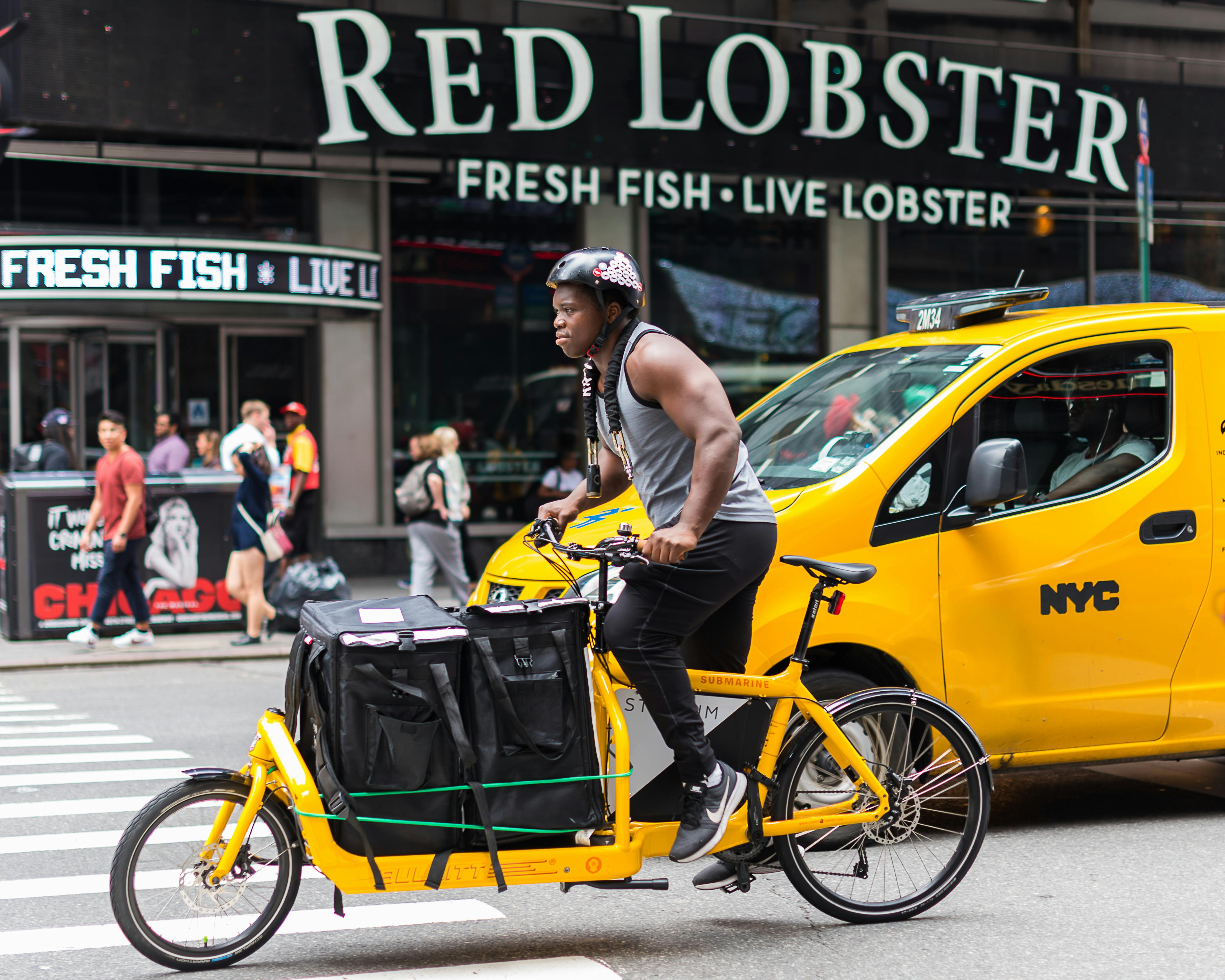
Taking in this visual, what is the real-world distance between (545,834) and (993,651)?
2.28m

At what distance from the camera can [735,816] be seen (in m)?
4.62

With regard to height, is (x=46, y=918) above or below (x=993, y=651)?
below

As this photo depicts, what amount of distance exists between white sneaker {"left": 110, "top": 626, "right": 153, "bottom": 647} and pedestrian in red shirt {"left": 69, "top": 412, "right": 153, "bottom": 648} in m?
0.17

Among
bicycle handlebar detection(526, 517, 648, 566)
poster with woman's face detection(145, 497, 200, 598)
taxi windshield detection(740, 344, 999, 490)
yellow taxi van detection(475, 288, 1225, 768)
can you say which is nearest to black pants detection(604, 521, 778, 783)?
bicycle handlebar detection(526, 517, 648, 566)

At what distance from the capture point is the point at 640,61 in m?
16.3

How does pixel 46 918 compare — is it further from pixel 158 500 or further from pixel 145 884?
pixel 158 500

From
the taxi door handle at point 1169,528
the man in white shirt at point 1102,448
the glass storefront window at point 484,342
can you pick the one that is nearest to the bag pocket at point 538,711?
the man in white shirt at point 1102,448

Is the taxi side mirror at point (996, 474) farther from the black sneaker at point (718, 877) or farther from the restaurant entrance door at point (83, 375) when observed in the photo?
the restaurant entrance door at point (83, 375)

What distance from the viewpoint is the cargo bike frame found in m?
4.27

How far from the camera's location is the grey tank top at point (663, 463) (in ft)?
14.8

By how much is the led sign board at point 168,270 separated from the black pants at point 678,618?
11411 mm

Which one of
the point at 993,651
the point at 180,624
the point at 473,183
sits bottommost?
the point at 180,624

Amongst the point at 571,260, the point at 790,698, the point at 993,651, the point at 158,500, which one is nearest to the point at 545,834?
the point at 790,698

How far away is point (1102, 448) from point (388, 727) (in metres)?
3.45
